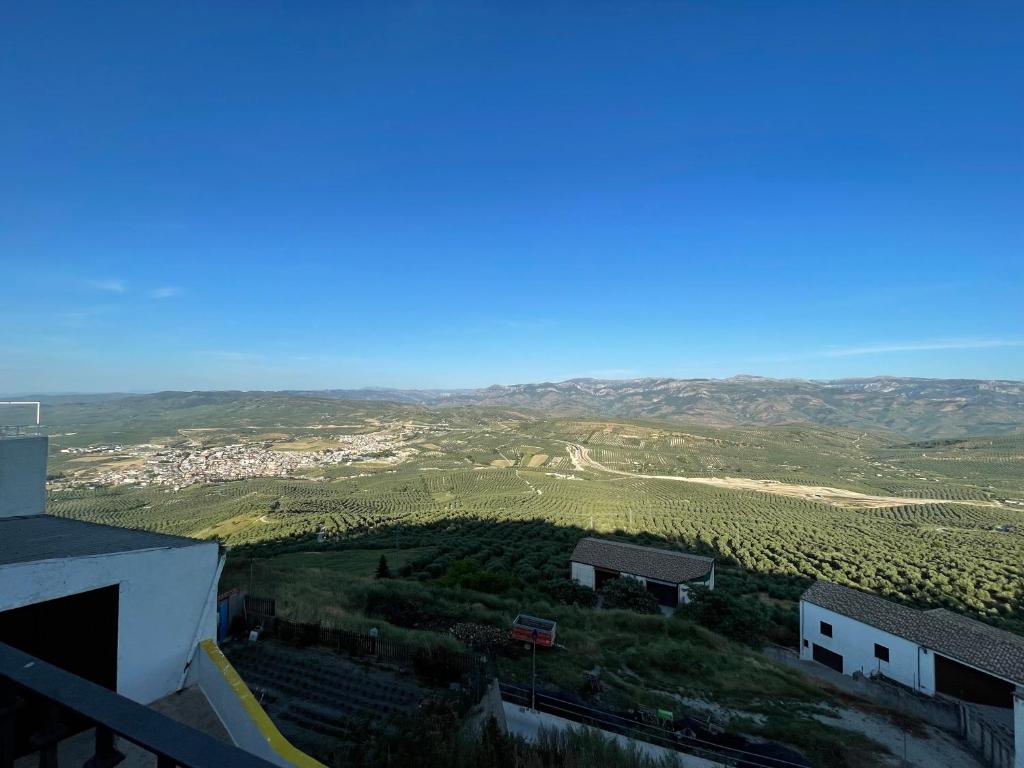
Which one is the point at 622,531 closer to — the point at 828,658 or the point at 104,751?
the point at 828,658

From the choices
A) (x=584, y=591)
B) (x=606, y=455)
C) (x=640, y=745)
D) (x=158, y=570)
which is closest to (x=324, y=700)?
(x=158, y=570)

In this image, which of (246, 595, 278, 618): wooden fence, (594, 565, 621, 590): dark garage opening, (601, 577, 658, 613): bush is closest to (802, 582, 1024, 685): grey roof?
(601, 577, 658, 613): bush

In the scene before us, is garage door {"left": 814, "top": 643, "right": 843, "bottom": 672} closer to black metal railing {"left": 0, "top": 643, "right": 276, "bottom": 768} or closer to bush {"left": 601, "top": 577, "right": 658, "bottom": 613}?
bush {"left": 601, "top": 577, "right": 658, "bottom": 613}

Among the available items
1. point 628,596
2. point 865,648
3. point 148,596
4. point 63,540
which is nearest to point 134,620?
point 148,596

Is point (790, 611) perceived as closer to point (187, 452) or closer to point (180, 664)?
point (180, 664)

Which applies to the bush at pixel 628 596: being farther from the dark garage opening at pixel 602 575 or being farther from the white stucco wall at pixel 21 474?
the white stucco wall at pixel 21 474

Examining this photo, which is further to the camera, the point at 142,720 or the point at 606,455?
the point at 606,455
